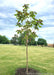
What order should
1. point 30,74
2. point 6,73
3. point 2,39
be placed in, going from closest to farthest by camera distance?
1. point 30,74
2. point 6,73
3. point 2,39

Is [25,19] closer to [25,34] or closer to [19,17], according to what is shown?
[19,17]

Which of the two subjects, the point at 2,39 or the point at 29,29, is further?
the point at 2,39

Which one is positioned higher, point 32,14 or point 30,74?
point 32,14

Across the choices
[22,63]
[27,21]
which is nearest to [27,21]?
[27,21]

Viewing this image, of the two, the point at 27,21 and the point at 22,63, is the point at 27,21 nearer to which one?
the point at 27,21

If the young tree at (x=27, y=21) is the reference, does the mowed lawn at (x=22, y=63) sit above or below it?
below

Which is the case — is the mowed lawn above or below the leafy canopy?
below

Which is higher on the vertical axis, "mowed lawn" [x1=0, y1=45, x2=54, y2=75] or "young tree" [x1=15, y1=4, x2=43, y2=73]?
"young tree" [x1=15, y1=4, x2=43, y2=73]

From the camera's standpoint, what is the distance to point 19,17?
9.30 metres

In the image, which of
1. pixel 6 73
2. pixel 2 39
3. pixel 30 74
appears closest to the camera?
pixel 30 74

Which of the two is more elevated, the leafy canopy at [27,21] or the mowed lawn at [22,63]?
the leafy canopy at [27,21]

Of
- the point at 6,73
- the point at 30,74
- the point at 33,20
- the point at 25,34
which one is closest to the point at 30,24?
the point at 33,20

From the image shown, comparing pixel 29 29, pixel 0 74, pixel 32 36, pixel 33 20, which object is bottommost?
pixel 0 74

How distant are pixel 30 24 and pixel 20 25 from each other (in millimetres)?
976
